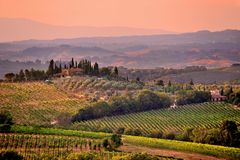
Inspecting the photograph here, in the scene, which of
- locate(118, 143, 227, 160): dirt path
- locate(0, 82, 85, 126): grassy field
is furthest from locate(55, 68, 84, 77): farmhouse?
locate(118, 143, 227, 160): dirt path

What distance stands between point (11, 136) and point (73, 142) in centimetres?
Result: 753

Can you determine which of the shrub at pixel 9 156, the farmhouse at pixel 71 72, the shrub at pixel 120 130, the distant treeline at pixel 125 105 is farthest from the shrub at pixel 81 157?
the farmhouse at pixel 71 72

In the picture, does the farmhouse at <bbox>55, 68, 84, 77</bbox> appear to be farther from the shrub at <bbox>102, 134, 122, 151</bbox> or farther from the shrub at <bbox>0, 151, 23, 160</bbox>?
the shrub at <bbox>0, 151, 23, 160</bbox>

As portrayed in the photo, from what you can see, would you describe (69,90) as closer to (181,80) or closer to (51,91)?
(51,91)

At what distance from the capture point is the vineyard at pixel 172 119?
83.6 metres

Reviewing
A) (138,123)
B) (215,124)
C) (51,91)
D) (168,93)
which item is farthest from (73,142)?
(168,93)

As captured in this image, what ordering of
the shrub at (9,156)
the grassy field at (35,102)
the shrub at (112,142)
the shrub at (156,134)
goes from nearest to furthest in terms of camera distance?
the shrub at (9,156) → the shrub at (112,142) → the shrub at (156,134) → the grassy field at (35,102)

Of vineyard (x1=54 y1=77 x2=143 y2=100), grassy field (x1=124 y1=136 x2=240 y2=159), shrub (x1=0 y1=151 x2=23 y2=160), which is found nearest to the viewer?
shrub (x1=0 y1=151 x2=23 y2=160)

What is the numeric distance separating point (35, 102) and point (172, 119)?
925 inches

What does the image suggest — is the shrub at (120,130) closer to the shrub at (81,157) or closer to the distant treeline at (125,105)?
the distant treeline at (125,105)

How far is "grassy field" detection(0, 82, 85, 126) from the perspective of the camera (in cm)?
8375

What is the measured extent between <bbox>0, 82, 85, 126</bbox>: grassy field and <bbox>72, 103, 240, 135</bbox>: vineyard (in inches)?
235

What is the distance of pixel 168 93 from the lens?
111 meters

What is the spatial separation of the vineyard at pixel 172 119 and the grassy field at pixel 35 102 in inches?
235
